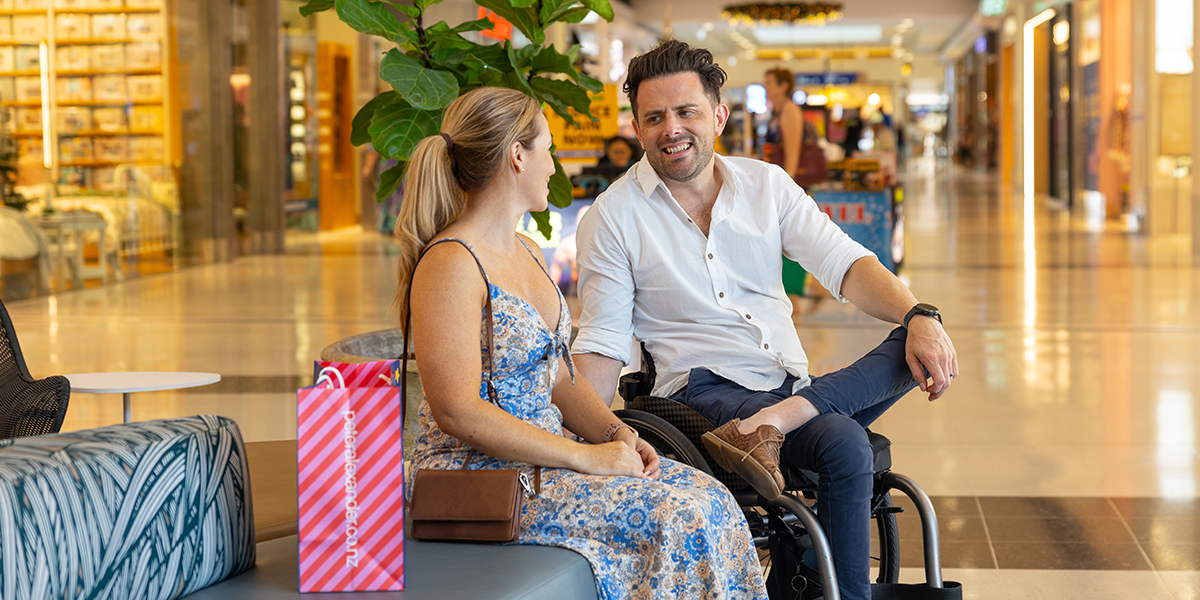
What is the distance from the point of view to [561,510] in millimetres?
1837

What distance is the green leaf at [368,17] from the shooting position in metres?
2.50

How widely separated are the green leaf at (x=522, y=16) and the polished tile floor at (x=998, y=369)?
5.44 ft

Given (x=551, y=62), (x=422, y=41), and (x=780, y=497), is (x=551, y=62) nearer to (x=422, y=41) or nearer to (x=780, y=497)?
(x=422, y=41)

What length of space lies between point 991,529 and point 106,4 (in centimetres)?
951

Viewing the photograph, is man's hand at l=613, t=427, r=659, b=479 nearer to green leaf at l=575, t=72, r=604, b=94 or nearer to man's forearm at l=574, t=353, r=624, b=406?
A: man's forearm at l=574, t=353, r=624, b=406

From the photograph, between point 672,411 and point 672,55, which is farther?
point 672,55

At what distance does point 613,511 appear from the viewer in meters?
1.81

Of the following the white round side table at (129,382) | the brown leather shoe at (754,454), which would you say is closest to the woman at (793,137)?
the white round side table at (129,382)

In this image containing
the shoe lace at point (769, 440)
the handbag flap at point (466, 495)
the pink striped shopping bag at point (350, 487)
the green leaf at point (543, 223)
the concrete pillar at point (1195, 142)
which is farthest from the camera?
the concrete pillar at point (1195, 142)

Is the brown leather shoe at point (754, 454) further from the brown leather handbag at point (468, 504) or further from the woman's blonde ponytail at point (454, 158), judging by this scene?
the woman's blonde ponytail at point (454, 158)

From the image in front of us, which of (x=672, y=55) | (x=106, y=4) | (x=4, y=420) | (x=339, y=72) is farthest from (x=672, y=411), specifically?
(x=339, y=72)

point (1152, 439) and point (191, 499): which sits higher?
point (191, 499)

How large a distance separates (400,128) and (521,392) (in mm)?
939

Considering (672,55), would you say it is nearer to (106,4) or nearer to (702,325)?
(702,325)
